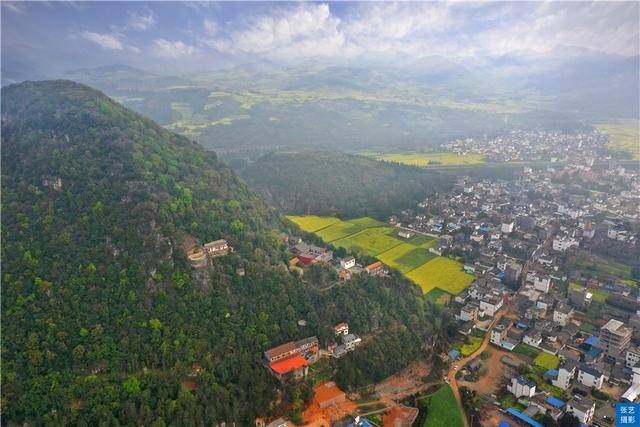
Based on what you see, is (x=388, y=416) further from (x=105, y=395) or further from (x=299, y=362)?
(x=105, y=395)

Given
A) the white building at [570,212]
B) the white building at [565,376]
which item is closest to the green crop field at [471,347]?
the white building at [565,376]

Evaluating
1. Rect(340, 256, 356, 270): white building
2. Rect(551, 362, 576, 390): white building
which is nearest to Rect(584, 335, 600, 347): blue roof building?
Rect(551, 362, 576, 390): white building

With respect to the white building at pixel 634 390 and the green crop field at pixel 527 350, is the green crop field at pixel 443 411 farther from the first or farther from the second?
the white building at pixel 634 390

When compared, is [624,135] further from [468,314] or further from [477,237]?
[468,314]

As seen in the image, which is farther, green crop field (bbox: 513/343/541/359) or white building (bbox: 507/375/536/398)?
green crop field (bbox: 513/343/541/359)

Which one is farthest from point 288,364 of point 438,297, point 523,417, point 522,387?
point 438,297

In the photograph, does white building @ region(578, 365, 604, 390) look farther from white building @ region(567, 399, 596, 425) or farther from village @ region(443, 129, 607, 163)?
village @ region(443, 129, 607, 163)

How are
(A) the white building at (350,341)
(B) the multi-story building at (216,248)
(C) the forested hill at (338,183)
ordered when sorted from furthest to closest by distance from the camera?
(C) the forested hill at (338,183)
(B) the multi-story building at (216,248)
(A) the white building at (350,341)
